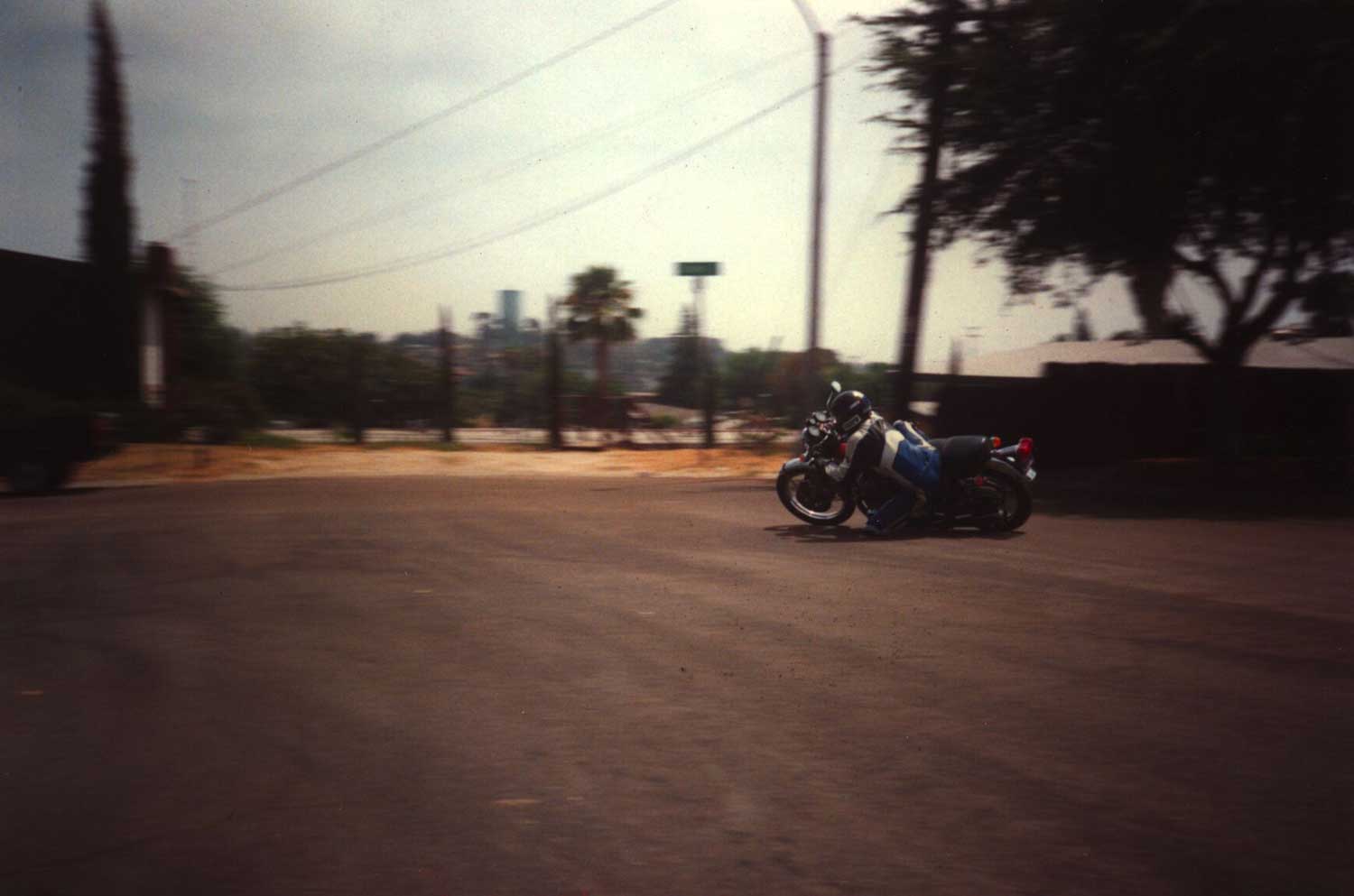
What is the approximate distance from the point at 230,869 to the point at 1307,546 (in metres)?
11.0

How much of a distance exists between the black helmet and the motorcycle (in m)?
0.14

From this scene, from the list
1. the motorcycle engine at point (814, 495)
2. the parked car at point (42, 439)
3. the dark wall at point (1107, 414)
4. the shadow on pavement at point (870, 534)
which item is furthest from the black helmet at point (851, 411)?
the parked car at point (42, 439)

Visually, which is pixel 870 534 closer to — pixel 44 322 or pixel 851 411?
pixel 851 411

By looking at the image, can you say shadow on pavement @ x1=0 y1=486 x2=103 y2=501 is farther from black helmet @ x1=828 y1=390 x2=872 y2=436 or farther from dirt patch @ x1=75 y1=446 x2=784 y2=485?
black helmet @ x1=828 y1=390 x2=872 y2=436

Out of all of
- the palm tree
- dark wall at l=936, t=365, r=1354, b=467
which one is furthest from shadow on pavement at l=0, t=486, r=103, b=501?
the palm tree

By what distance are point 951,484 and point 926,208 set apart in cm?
1013

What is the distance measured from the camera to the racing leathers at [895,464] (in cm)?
1255

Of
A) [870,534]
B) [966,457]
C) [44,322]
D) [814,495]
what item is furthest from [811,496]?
[44,322]

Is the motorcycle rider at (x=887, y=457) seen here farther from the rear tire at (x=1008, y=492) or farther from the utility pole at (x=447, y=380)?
the utility pole at (x=447, y=380)

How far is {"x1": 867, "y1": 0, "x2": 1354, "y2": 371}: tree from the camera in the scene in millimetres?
16391

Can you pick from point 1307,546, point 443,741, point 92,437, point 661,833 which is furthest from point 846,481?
point 92,437

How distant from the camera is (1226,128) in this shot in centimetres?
1683

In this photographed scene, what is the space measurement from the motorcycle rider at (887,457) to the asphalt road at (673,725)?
1702mm

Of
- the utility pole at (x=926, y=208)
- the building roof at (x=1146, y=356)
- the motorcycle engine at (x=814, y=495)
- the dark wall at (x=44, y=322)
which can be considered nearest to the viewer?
the motorcycle engine at (x=814, y=495)
